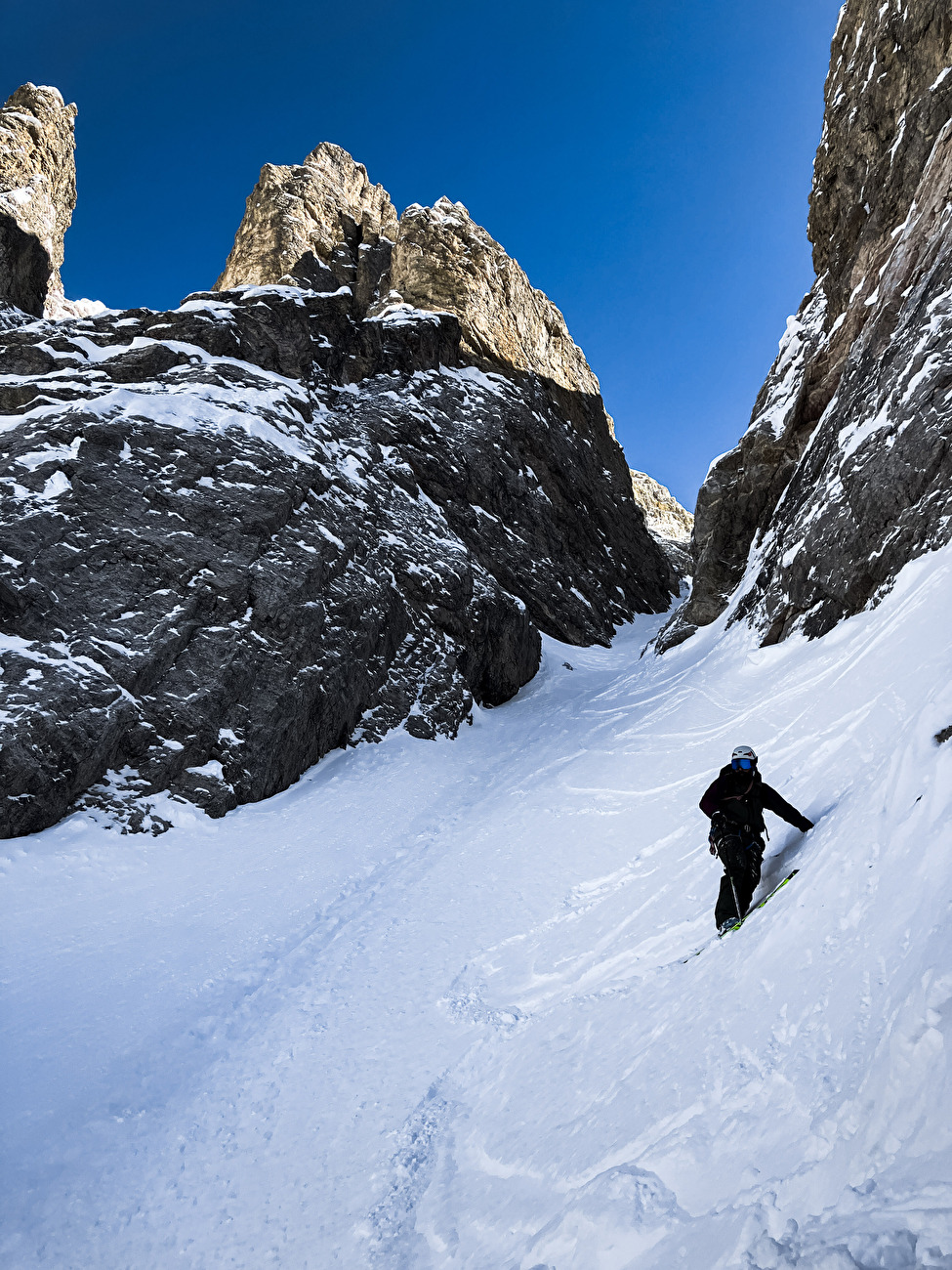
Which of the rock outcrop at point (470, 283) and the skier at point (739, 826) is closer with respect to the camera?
the skier at point (739, 826)

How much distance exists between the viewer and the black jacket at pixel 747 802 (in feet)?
19.2

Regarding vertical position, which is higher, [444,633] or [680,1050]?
[444,633]

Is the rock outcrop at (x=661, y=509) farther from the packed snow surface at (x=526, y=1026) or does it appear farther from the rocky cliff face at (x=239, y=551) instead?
the packed snow surface at (x=526, y=1026)

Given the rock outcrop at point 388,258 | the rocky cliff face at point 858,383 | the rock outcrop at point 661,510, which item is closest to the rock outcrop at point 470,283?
the rock outcrop at point 388,258

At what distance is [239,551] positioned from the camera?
55.6 feet

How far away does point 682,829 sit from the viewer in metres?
9.13

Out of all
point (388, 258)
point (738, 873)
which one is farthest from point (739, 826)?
point (388, 258)

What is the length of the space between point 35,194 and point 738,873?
4285 cm

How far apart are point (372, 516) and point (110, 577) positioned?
30.7 feet

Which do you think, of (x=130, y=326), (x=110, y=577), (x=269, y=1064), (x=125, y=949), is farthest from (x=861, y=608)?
(x=130, y=326)

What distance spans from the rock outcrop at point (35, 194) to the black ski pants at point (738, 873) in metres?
35.1

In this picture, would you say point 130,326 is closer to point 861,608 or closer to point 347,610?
point 347,610

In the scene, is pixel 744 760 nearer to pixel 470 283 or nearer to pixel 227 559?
pixel 227 559

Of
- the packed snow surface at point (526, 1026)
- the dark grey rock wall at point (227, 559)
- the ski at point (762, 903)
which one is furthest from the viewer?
the dark grey rock wall at point (227, 559)
